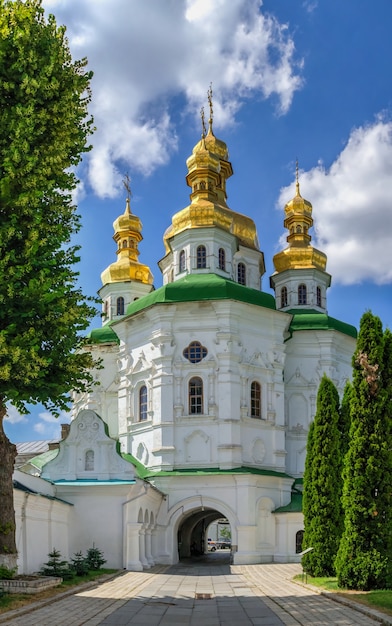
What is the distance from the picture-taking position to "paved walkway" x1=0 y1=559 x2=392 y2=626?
11453 millimetres

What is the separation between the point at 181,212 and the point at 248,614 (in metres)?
24.5

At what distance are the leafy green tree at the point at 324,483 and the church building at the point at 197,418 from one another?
6.36 metres

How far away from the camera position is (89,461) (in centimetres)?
2606

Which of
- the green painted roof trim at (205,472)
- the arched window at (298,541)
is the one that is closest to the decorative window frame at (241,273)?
the green painted roof trim at (205,472)

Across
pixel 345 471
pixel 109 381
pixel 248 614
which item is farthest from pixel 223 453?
pixel 248 614

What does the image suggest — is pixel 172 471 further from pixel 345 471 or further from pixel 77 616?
pixel 77 616

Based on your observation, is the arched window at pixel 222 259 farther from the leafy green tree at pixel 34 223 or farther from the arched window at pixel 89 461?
the leafy green tree at pixel 34 223

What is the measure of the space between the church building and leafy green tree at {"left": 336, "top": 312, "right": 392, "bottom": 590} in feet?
31.7

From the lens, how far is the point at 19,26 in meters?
15.1

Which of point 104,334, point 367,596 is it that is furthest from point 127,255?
point 367,596

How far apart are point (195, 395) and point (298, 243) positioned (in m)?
13.7

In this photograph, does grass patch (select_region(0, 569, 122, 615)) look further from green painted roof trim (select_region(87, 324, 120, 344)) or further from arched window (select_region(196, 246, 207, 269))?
green painted roof trim (select_region(87, 324, 120, 344))

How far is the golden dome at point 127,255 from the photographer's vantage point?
4044 cm

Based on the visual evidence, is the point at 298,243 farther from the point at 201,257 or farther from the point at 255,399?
the point at 255,399
